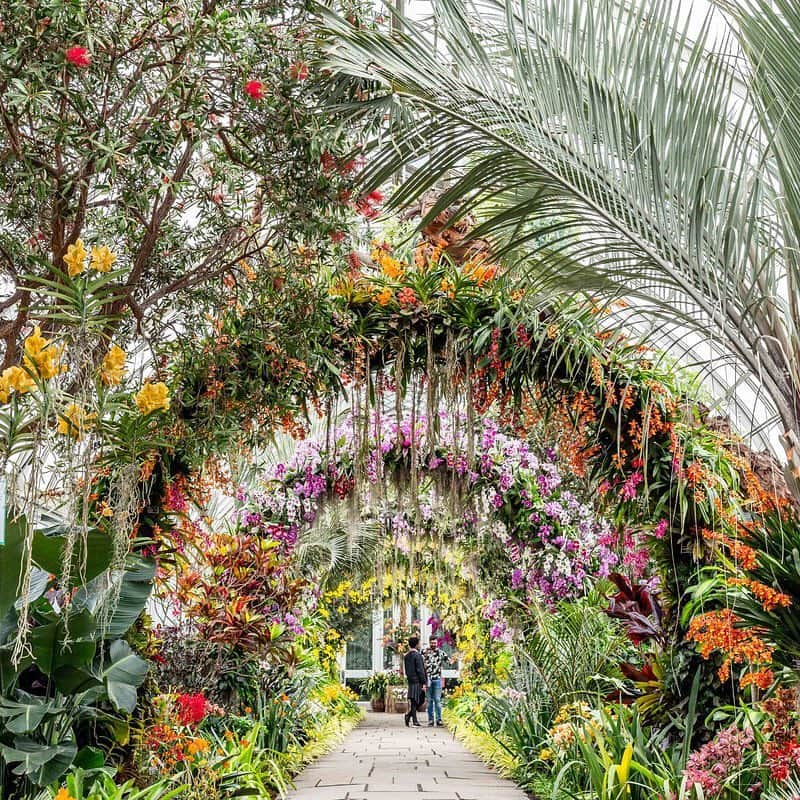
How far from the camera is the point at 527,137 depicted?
2963mm

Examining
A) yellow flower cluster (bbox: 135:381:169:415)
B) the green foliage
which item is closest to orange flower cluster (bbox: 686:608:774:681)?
yellow flower cluster (bbox: 135:381:169:415)


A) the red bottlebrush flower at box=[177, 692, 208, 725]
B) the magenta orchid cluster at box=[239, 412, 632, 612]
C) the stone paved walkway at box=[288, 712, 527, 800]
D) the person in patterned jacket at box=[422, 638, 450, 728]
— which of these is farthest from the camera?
the person in patterned jacket at box=[422, 638, 450, 728]

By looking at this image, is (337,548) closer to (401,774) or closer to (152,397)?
(401,774)

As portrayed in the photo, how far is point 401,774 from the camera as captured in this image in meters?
6.66

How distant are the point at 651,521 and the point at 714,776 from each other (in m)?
1.52

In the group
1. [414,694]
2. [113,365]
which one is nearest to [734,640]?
[113,365]

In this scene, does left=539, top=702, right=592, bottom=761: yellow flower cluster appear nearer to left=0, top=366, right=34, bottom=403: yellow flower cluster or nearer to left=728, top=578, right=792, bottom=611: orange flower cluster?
left=728, top=578, right=792, bottom=611: orange flower cluster

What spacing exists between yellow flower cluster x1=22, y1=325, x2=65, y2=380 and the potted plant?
1406 centimetres

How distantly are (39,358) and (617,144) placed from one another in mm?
2033

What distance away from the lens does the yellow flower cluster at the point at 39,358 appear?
2.39 metres

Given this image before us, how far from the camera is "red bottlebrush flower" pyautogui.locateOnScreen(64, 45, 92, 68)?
230 centimetres

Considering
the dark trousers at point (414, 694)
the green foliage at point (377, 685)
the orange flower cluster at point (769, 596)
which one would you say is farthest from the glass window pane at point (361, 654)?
the orange flower cluster at point (769, 596)

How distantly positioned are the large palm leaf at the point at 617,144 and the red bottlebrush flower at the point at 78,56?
883mm

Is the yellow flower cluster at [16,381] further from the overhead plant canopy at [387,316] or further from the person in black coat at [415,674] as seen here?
the person in black coat at [415,674]
